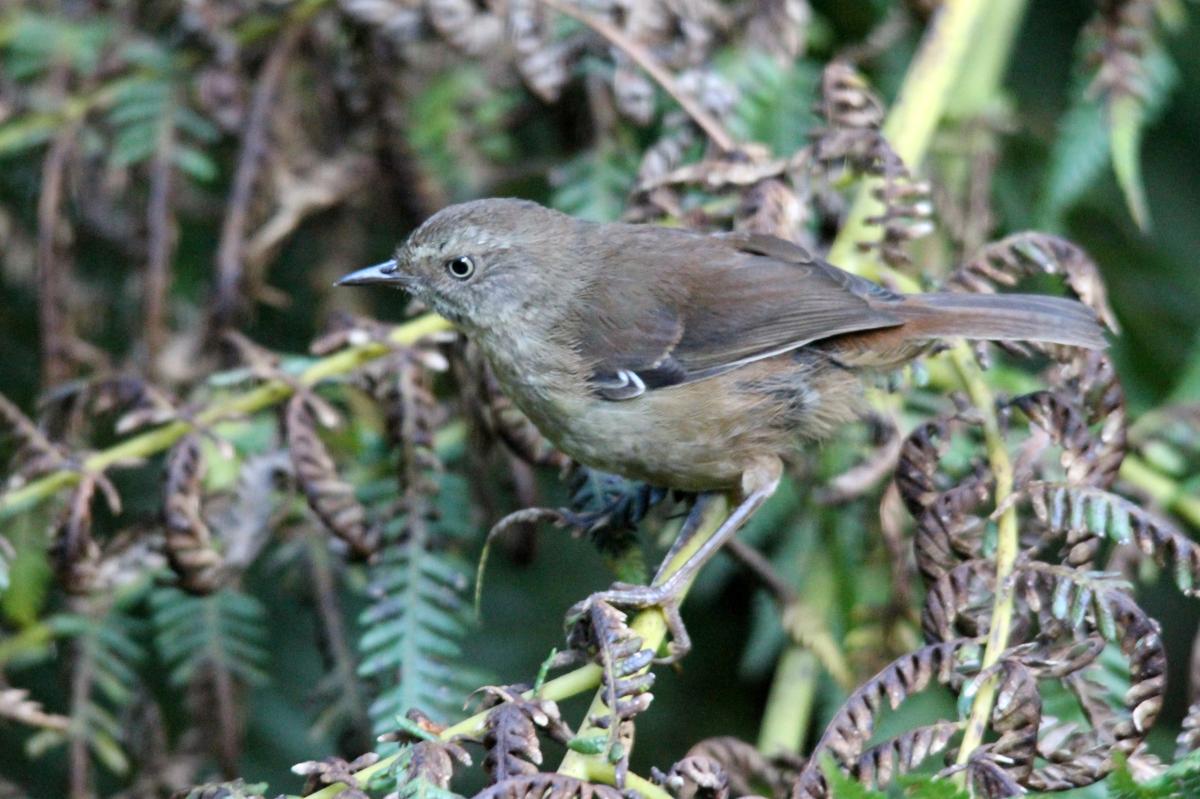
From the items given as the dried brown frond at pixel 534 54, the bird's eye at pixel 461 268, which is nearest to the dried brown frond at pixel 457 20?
the dried brown frond at pixel 534 54

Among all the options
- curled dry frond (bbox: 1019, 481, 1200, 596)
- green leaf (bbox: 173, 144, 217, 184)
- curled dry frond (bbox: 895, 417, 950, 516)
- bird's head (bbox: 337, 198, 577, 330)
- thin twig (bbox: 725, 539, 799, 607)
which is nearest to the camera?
curled dry frond (bbox: 1019, 481, 1200, 596)

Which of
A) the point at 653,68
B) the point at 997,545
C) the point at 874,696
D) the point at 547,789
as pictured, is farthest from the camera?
the point at 653,68

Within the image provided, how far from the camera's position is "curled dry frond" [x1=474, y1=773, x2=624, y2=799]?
196 cm

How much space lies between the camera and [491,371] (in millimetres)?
3363

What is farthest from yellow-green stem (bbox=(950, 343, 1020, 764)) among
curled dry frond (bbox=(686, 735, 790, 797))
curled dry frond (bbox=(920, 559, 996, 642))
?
curled dry frond (bbox=(686, 735, 790, 797))

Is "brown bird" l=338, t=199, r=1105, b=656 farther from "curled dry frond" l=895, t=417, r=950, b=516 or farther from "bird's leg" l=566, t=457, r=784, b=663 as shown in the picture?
"curled dry frond" l=895, t=417, r=950, b=516

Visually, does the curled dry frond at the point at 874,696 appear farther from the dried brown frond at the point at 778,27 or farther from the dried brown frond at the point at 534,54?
the dried brown frond at the point at 778,27

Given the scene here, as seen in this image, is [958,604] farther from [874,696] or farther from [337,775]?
[337,775]

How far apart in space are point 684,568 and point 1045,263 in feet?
3.59

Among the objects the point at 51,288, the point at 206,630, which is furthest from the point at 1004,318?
the point at 51,288

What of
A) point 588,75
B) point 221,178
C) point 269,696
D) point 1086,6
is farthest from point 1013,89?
point 269,696

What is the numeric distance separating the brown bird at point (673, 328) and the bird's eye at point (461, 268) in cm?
1

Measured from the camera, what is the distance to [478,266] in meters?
3.46

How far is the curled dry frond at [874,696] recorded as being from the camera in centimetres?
215
